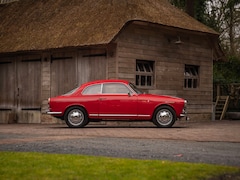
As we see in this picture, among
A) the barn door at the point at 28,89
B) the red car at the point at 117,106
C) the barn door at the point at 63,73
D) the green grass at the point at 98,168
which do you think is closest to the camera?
the green grass at the point at 98,168

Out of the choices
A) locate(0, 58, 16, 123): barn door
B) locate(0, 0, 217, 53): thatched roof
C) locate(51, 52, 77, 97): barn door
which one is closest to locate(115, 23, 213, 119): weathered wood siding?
locate(0, 0, 217, 53): thatched roof

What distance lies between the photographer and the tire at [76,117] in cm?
1535

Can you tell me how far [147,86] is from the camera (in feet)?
63.3

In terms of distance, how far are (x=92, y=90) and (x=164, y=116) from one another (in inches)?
97.8

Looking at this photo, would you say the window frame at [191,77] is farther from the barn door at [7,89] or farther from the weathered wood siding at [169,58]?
the barn door at [7,89]

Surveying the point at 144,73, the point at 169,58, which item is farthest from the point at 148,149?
the point at 169,58

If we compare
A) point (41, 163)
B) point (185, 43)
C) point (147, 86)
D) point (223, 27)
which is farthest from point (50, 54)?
point (223, 27)

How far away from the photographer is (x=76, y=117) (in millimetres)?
15398

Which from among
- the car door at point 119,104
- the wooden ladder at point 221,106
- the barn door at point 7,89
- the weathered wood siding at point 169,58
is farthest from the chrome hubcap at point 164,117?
the wooden ladder at point 221,106

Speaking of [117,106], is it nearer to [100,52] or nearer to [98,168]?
[100,52]

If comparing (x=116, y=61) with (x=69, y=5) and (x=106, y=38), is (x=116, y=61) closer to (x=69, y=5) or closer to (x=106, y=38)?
(x=106, y=38)

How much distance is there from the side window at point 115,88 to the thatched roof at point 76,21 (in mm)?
2308

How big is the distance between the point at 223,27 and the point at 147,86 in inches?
761

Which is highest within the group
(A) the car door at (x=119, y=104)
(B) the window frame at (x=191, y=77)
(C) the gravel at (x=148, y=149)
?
(B) the window frame at (x=191, y=77)
